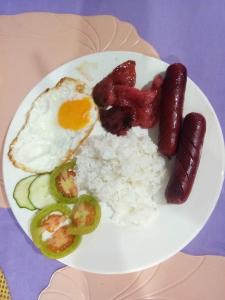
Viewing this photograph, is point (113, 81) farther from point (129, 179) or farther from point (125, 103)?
point (129, 179)

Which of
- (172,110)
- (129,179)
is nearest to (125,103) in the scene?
(172,110)

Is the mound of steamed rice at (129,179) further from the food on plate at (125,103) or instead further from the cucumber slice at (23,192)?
the cucumber slice at (23,192)

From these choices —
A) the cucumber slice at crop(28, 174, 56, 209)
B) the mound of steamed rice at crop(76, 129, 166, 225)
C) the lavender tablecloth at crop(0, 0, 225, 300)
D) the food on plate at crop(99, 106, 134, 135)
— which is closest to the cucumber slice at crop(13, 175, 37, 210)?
the cucumber slice at crop(28, 174, 56, 209)

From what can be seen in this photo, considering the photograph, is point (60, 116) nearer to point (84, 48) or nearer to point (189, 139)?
point (84, 48)

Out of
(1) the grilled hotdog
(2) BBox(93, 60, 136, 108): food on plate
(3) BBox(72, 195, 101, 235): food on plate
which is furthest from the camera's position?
(2) BBox(93, 60, 136, 108): food on plate

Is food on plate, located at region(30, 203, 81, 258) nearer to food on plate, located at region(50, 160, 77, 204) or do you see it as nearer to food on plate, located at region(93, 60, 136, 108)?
food on plate, located at region(50, 160, 77, 204)

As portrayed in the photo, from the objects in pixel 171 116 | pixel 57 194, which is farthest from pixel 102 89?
pixel 57 194
